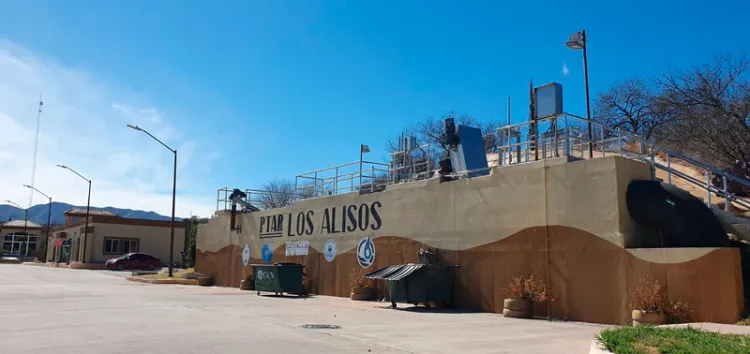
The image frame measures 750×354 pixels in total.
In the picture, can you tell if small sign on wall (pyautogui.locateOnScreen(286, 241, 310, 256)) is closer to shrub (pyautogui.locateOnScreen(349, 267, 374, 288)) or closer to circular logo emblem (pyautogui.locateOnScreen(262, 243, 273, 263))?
circular logo emblem (pyautogui.locateOnScreen(262, 243, 273, 263))

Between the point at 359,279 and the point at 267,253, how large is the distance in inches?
321

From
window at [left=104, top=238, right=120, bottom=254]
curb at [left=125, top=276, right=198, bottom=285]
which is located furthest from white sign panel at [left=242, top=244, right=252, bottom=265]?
window at [left=104, top=238, right=120, bottom=254]

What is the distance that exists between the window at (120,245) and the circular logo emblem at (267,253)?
3993 cm

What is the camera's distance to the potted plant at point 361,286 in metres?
21.7

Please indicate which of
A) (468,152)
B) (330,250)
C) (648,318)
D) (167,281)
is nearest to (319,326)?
(648,318)

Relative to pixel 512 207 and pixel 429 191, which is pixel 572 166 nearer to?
pixel 512 207

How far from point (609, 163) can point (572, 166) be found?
1.05 meters

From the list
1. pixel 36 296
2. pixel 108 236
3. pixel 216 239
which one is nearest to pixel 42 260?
pixel 108 236

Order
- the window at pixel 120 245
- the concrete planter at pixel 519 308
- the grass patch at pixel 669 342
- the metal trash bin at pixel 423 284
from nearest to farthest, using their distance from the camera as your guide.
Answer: the grass patch at pixel 669 342
the concrete planter at pixel 519 308
the metal trash bin at pixel 423 284
the window at pixel 120 245

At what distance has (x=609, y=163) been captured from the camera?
14.6 meters

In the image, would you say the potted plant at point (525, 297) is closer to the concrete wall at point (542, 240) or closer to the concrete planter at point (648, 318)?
the concrete wall at point (542, 240)

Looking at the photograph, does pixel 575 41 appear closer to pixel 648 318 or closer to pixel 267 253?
pixel 648 318

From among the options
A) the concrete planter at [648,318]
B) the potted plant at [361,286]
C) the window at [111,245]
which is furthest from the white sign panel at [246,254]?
the window at [111,245]

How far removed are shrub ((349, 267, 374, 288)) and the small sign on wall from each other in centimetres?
369
